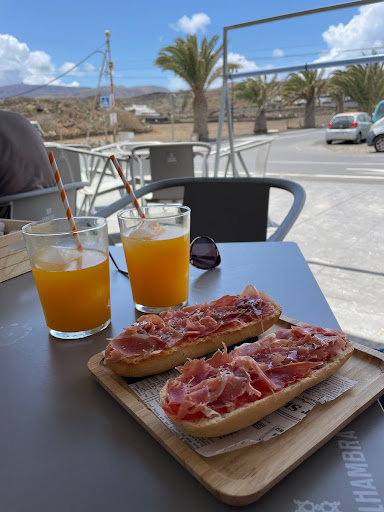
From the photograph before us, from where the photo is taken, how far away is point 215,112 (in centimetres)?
1614

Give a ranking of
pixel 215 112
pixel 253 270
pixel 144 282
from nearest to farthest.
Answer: pixel 144 282 → pixel 253 270 → pixel 215 112

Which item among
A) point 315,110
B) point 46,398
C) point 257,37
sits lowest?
point 46,398

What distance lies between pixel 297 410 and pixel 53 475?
0.97ft

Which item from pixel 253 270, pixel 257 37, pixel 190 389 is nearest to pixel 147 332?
pixel 190 389

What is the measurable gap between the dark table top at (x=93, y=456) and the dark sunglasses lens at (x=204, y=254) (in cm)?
35

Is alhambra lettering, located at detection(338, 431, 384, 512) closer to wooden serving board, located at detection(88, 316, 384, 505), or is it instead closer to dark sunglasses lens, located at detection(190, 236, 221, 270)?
wooden serving board, located at detection(88, 316, 384, 505)

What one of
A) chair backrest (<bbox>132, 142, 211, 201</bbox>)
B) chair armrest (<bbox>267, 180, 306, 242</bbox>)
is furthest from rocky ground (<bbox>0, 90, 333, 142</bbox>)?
chair armrest (<bbox>267, 180, 306, 242</bbox>)

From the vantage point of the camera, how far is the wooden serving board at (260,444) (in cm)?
39

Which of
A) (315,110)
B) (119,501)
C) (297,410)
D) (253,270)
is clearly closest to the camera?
(119,501)

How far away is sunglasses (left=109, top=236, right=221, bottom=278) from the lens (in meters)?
1.04

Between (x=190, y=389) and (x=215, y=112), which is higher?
(x=215, y=112)

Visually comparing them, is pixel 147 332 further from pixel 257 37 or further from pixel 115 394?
pixel 257 37

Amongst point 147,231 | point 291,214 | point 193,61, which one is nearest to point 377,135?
point 291,214

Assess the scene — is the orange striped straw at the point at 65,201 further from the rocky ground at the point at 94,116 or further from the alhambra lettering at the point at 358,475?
the rocky ground at the point at 94,116
